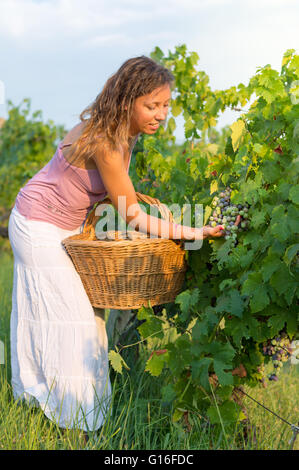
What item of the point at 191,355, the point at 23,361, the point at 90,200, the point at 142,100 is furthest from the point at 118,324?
the point at 142,100

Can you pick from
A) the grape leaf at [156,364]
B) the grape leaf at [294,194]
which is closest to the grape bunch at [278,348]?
the grape leaf at [156,364]

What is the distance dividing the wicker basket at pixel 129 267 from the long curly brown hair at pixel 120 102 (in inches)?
14.6

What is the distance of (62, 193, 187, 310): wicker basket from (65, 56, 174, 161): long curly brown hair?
1.21 ft

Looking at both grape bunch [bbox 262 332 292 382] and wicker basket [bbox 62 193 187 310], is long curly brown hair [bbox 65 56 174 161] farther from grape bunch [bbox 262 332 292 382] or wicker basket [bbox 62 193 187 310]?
grape bunch [bbox 262 332 292 382]

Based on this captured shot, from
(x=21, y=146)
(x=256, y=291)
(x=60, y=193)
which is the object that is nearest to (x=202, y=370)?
(x=256, y=291)

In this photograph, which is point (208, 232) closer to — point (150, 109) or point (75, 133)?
point (150, 109)

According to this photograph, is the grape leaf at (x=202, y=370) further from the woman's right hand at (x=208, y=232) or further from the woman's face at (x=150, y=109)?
the woman's face at (x=150, y=109)

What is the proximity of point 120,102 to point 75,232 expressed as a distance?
2.22 ft

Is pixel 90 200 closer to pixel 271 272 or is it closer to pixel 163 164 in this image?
pixel 163 164

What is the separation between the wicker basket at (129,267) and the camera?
2189mm

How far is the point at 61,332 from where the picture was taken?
8.00 ft

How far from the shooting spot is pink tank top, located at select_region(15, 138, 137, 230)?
2428mm

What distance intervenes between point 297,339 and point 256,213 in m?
0.63

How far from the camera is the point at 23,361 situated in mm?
2605
